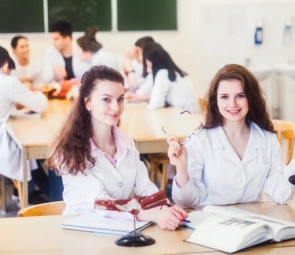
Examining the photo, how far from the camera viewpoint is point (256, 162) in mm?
2820

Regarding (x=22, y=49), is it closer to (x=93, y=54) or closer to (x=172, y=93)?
(x=93, y=54)

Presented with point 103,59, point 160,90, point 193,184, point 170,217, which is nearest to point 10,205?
point 160,90

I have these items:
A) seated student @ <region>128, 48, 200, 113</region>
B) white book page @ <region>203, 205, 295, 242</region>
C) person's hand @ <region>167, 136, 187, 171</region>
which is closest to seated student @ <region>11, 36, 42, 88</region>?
seated student @ <region>128, 48, 200, 113</region>

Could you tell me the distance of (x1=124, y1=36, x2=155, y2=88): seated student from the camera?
6537 mm

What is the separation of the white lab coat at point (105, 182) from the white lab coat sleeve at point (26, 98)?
7.33 ft

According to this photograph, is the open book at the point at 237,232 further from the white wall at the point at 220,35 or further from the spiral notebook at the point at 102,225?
the white wall at the point at 220,35

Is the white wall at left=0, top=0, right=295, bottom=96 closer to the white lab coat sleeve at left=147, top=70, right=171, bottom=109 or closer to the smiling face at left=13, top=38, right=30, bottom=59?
the smiling face at left=13, top=38, right=30, bottom=59

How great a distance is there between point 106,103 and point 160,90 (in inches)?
113

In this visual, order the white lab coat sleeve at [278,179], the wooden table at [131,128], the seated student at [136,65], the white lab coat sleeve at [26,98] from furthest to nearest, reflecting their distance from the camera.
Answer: the seated student at [136,65] < the white lab coat sleeve at [26,98] < the wooden table at [131,128] < the white lab coat sleeve at [278,179]

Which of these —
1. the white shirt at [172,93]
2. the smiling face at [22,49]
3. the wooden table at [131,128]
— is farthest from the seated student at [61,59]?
the white shirt at [172,93]

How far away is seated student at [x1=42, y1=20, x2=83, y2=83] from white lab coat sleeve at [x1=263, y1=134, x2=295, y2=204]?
4.34 meters

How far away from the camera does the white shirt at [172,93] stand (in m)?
5.58

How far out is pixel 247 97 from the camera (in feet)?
9.21

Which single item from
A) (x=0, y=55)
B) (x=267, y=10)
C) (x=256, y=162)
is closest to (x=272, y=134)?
(x=256, y=162)
